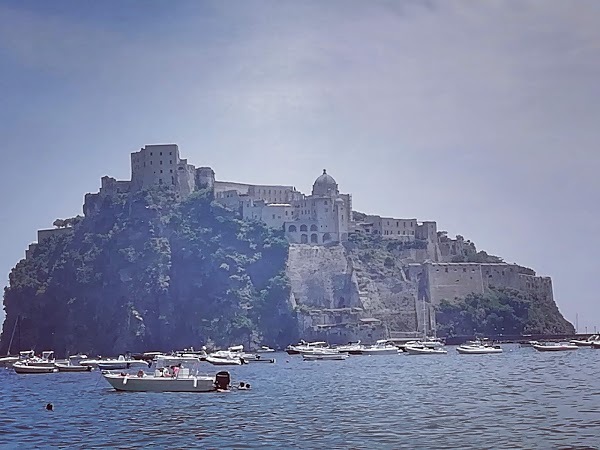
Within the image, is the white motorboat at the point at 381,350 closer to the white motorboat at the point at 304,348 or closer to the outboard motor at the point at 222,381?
the white motorboat at the point at 304,348

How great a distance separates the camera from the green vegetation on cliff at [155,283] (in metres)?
113

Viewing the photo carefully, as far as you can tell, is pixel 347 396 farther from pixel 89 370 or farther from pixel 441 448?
pixel 89 370

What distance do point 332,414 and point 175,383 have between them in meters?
12.8

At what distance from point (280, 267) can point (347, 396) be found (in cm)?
7676

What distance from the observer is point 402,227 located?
135m

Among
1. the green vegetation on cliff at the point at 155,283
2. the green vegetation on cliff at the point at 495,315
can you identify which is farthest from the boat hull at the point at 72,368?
the green vegetation on cliff at the point at 495,315

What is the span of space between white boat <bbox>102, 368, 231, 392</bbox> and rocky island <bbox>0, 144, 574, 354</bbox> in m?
66.0

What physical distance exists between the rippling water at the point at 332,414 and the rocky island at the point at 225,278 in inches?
2251

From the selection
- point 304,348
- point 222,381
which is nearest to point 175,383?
point 222,381

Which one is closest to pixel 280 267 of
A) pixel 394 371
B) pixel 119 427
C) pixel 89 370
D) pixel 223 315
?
pixel 223 315

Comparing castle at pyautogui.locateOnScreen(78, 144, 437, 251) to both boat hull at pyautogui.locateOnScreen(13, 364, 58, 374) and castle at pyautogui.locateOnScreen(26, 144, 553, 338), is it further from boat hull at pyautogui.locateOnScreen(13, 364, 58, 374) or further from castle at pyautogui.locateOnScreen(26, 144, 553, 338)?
boat hull at pyautogui.locateOnScreen(13, 364, 58, 374)

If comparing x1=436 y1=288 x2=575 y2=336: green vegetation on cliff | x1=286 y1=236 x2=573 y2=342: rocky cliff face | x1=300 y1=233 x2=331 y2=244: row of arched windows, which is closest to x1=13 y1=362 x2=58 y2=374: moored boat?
x1=286 y1=236 x2=573 y2=342: rocky cliff face

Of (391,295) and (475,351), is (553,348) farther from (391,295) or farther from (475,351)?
(391,295)

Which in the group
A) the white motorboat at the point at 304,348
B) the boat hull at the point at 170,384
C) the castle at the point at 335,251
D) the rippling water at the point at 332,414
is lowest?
the rippling water at the point at 332,414
